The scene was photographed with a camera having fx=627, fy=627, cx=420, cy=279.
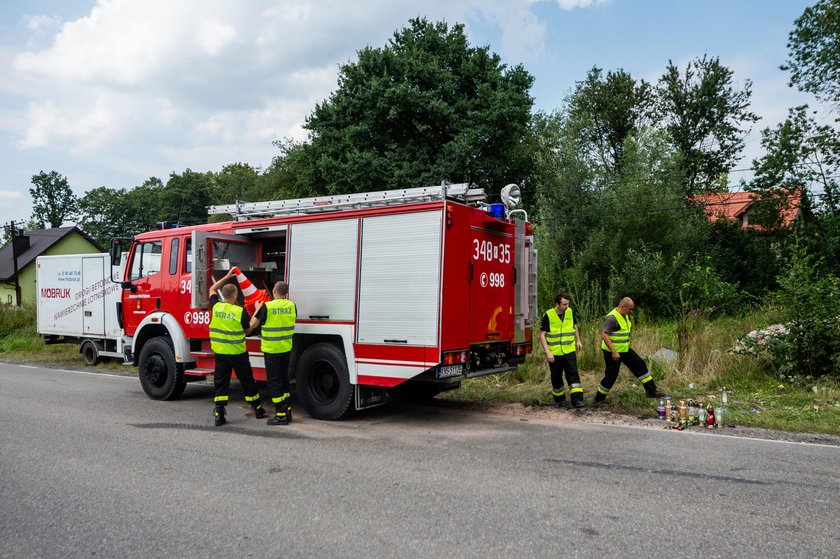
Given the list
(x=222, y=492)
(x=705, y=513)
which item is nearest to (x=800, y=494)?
(x=705, y=513)

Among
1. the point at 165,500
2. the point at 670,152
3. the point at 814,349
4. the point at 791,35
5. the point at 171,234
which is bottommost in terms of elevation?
the point at 165,500

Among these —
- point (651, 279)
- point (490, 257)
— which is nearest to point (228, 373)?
point (490, 257)

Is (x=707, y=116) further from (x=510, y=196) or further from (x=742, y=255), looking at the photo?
(x=510, y=196)

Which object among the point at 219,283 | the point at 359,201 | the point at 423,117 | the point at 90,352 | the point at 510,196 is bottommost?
the point at 90,352

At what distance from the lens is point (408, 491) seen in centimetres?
500

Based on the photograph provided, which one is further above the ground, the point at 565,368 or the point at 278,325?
the point at 278,325

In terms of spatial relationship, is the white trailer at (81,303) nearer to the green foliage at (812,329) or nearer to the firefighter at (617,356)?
the firefighter at (617,356)

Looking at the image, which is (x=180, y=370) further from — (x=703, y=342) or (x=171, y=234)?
(x=703, y=342)

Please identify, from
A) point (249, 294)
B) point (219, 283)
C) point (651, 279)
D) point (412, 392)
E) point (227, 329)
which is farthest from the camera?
point (651, 279)

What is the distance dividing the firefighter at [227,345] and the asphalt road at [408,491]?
16.7 inches

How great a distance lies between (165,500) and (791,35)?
29.2 m

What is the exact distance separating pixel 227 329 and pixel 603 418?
488 centimetres

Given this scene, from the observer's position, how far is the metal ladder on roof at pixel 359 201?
7465mm

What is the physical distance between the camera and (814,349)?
31.8 ft
